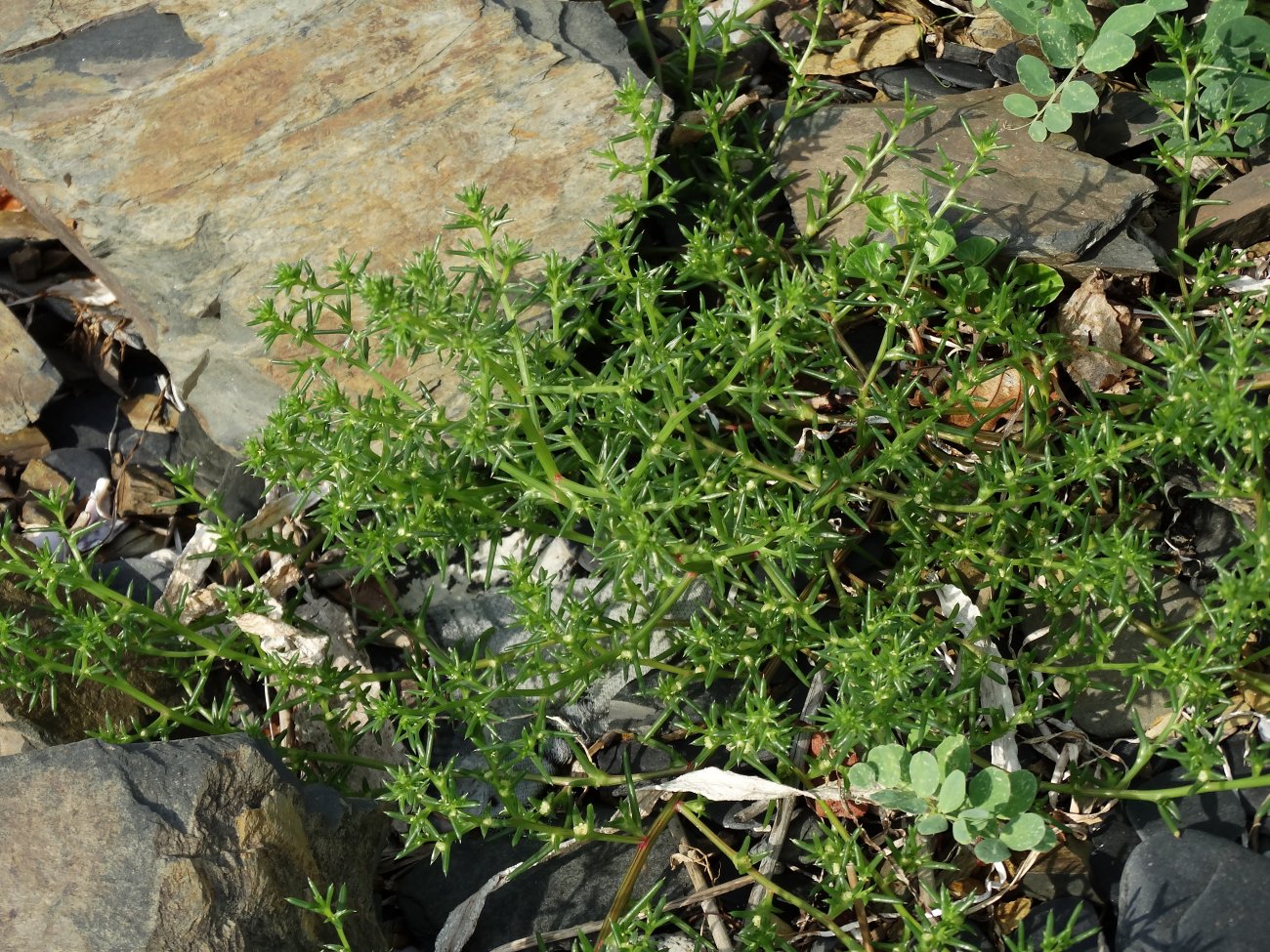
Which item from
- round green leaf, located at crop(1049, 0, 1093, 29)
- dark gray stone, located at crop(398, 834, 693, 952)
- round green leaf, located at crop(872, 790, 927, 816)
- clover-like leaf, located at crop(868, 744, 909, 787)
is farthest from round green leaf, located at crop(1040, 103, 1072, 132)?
dark gray stone, located at crop(398, 834, 693, 952)

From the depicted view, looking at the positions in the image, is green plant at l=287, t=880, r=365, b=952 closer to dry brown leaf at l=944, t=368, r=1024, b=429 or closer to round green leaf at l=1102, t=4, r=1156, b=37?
dry brown leaf at l=944, t=368, r=1024, b=429

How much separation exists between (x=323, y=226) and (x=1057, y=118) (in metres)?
2.54

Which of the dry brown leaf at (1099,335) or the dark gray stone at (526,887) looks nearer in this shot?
the dark gray stone at (526,887)

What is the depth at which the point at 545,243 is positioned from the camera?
4102 mm

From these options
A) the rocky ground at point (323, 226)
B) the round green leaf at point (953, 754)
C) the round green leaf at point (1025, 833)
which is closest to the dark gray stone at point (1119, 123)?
the rocky ground at point (323, 226)

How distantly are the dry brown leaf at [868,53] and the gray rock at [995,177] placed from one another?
1.18 ft

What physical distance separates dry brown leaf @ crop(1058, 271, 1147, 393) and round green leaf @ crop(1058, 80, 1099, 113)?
1.98 feet

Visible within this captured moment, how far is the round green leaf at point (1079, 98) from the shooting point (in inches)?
163

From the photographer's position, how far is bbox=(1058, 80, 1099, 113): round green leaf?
4137mm

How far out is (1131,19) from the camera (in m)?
4.13

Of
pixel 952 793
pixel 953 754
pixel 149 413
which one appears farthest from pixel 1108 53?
pixel 149 413

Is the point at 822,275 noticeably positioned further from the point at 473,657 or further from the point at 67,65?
the point at 67,65

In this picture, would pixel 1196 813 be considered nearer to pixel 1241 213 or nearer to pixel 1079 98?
pixel 1241 213

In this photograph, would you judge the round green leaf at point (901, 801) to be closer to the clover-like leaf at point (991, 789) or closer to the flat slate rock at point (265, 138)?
the clover-like leaf at point (991, 789)
